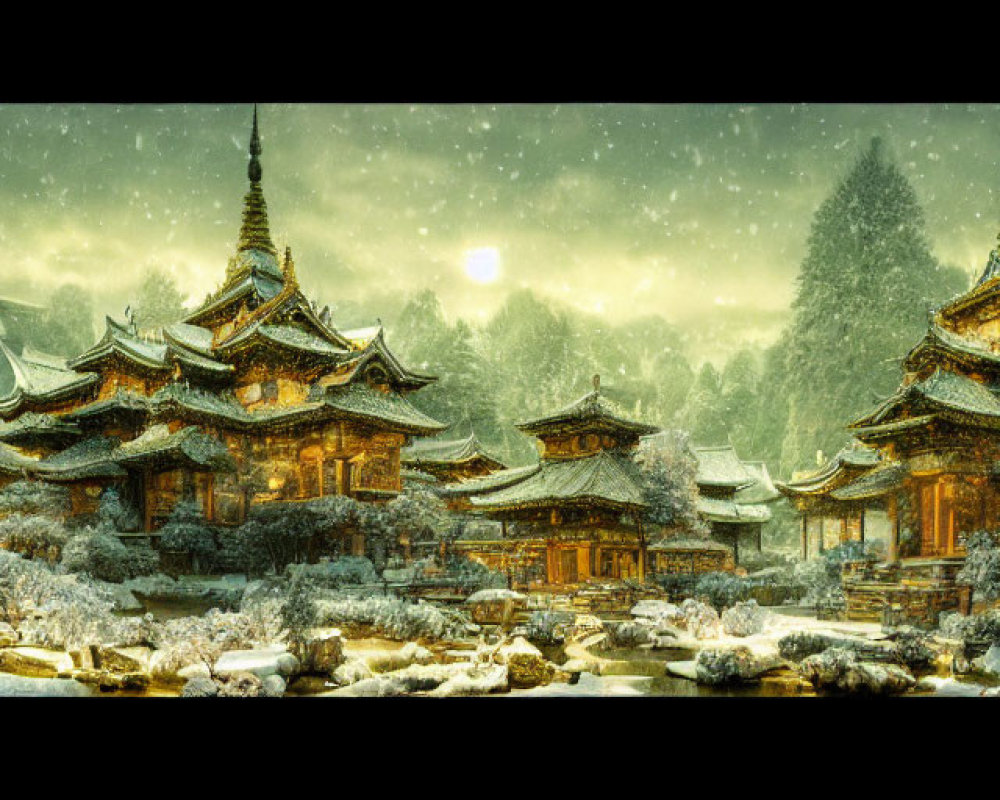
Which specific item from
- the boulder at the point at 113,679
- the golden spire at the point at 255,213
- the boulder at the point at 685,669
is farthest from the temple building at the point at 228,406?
the boulder at the point at 685,669

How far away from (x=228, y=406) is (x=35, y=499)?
155 centimetres

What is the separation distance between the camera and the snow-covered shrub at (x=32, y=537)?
595 cm

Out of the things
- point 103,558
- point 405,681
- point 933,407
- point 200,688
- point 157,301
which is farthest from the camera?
point 157,301

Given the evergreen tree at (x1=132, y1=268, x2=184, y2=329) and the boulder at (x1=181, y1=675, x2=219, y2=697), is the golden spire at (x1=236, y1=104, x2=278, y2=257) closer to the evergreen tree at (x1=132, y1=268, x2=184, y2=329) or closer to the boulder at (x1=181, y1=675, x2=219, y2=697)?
the evergreen tree at (x1=132, y1=268, x2=184, y2=329)

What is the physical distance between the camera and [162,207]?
6039mm

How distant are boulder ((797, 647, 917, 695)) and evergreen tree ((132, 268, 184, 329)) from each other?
4970mm

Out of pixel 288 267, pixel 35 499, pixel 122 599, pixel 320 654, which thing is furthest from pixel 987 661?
pixel 35 499

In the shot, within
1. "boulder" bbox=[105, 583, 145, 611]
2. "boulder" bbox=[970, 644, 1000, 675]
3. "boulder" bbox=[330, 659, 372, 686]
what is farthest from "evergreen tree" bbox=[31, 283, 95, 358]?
"boulder" bbox=[970, 644, 1000, 675]

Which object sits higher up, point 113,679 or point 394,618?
point 394,618

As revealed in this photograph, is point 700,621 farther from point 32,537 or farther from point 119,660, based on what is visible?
point 32,537

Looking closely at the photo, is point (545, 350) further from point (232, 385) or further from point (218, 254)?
point (232, 385)

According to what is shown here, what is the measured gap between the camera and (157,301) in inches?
250
